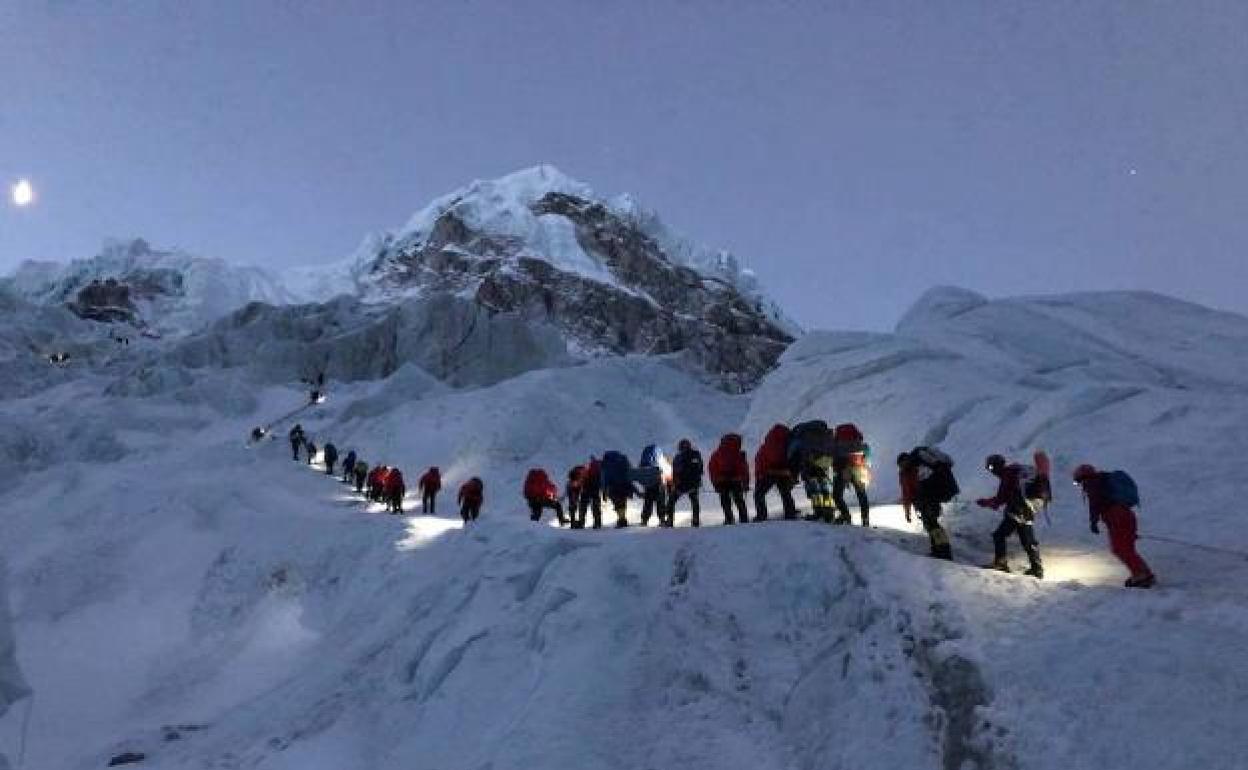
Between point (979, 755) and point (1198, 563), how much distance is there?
552 cm

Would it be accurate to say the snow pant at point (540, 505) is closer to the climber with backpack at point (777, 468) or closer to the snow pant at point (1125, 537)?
the climber with backpack at point (777, 468)

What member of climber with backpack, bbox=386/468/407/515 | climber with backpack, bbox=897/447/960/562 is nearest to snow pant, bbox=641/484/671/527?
climber with backpack, bbox=897/447/960/562

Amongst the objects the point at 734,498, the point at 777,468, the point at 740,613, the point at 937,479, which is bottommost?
the point at 740,613

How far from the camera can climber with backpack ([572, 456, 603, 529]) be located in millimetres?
19000

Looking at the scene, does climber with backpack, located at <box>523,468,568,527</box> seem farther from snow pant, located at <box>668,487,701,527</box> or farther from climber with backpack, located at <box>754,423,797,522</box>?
climber with backpack, located at <box>754,423,797,522</box>

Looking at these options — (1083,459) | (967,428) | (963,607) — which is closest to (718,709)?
(963,607)

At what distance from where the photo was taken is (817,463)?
14148mm

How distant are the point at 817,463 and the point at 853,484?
28.8 inches

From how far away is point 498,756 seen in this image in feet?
32.5

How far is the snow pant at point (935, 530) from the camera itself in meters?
11.8

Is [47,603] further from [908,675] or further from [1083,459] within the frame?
[1083,459]

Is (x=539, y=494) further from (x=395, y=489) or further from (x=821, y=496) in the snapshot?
(x=395, y=489)

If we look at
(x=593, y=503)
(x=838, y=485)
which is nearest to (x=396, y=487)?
(x=593, y=503)

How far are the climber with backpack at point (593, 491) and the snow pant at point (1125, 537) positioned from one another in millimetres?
9894
